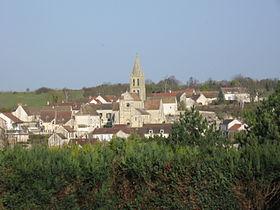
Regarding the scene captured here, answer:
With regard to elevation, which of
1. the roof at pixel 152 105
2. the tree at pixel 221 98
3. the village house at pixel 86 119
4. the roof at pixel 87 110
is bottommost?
the village house at pixel 86 119

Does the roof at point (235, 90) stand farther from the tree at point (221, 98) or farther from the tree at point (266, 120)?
the tree at point (266, 120)

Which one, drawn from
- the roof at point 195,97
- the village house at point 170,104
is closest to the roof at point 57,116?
the village house at point 170,104

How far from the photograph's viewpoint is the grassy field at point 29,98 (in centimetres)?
12261

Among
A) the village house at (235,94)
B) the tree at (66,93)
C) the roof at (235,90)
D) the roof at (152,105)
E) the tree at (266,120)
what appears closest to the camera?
the tree at (266,120)

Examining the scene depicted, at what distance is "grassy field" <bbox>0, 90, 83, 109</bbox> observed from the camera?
402ft

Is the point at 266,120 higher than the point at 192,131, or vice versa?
the point at 266,120

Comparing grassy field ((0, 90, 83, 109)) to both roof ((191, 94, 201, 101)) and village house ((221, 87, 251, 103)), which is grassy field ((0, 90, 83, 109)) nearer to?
roof ((191, 94, 201, 101))

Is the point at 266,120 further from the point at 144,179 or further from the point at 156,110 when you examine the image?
the point at 156,110

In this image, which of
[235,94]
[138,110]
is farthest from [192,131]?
[235,94]

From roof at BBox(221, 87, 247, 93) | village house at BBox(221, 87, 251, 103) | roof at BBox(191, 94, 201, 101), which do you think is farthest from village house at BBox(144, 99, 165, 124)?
roof at BBox(221, 87, 247, 93)

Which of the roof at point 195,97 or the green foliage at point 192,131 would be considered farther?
the roof at point 195,97

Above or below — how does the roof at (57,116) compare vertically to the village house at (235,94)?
below

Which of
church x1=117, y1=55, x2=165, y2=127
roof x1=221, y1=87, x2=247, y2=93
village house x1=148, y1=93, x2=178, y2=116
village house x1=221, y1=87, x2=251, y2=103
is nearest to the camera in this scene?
church x1=117, y1=55, x2=165, y2=127

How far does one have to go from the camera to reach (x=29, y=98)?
13088cm
